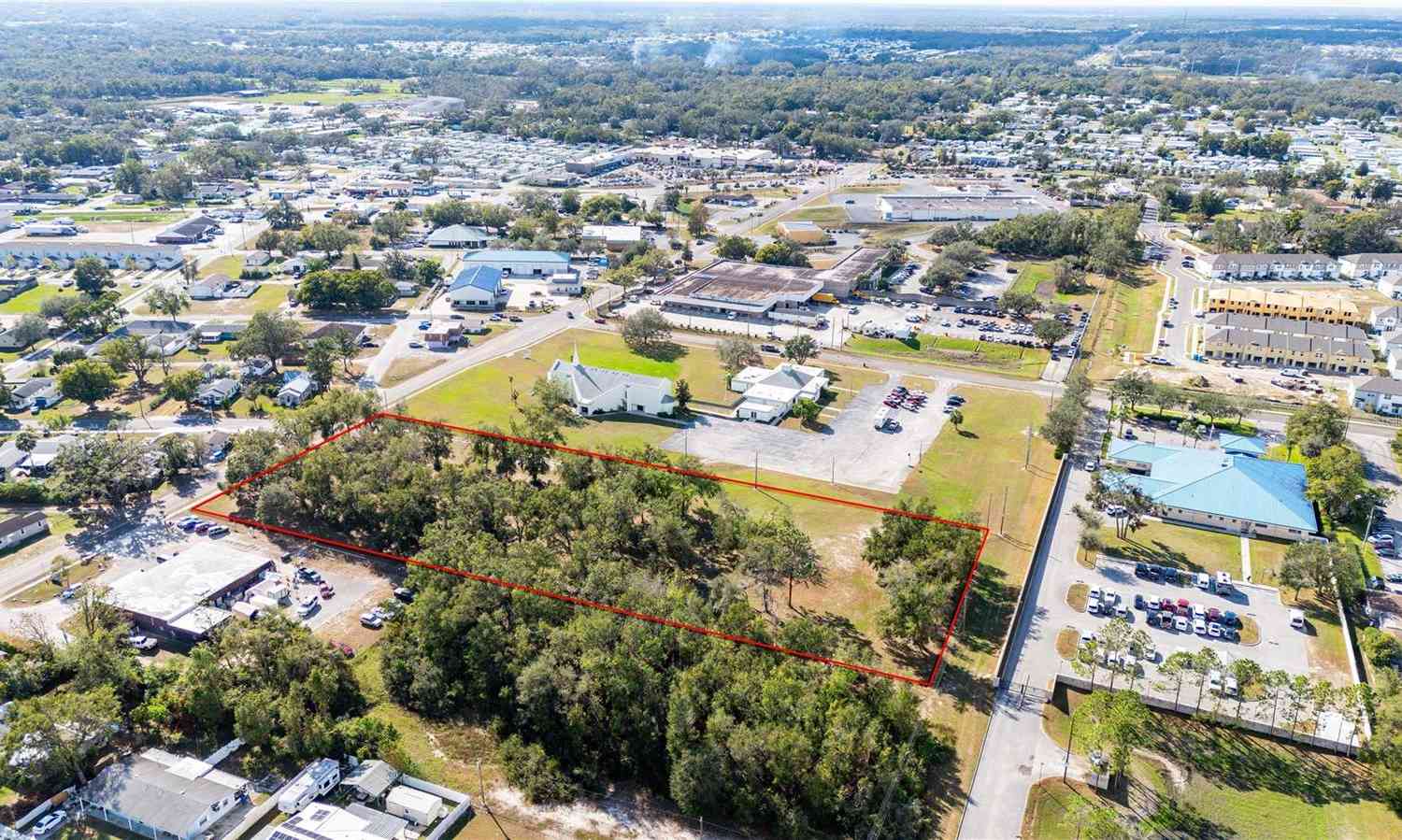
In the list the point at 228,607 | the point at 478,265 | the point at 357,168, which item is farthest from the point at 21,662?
the point at 357,168

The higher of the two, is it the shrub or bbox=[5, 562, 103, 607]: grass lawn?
the shrub

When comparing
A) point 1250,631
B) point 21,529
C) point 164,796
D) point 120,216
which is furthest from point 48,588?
point 120,216

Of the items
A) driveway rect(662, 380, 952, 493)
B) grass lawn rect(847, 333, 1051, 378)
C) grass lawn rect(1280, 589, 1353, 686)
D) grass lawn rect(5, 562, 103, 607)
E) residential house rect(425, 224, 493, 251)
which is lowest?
grass lawn rect(5, 562, 103, 607)

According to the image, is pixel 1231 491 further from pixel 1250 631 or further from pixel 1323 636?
pixel 1250 631

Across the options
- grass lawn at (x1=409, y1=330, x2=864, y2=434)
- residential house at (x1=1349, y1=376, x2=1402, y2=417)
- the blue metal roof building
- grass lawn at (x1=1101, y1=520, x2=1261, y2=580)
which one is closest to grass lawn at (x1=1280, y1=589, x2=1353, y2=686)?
grass lawn at (x1=1101, y1=520, x2=1261, y2=580)

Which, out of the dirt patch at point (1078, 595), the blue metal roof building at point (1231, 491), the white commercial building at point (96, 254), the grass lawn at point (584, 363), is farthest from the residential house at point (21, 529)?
the white commercial building at point (96, 254)

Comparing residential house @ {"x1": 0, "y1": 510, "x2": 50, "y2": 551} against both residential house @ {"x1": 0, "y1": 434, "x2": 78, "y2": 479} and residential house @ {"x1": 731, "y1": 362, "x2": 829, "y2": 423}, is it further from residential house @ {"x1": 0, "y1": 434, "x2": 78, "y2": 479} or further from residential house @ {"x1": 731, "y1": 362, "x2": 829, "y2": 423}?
residential house @ {"x1": 731, "y1": 362, "x2": 829, "y2": 423}
